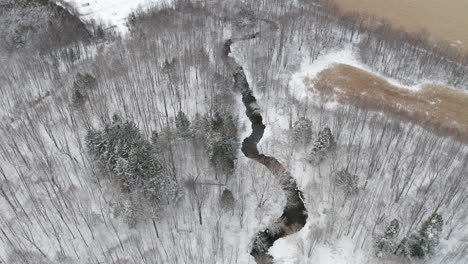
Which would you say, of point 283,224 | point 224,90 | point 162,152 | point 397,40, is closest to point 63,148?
point 162,152

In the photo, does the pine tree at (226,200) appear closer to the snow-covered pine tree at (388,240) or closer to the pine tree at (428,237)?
the snow-covered pine tree at (388,240)

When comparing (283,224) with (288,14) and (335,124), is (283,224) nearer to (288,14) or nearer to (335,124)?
(335,124)

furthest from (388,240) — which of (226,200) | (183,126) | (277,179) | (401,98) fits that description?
(183,126)

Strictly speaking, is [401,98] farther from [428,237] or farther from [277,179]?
[428,237]

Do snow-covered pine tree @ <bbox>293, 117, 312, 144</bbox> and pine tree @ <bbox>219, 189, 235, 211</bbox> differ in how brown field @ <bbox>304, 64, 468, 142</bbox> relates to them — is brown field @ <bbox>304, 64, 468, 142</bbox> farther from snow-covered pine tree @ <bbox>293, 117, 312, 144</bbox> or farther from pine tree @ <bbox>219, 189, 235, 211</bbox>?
pine tree @ <bbox>219, 189, 235, 211</bbox>

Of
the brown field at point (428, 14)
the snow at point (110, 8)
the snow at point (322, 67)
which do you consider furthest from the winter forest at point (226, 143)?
the brown field at point (428, 14)

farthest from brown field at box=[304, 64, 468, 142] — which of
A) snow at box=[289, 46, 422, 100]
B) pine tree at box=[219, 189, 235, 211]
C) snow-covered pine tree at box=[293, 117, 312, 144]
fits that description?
pine tree at box=[219, 189, 235, 211]
